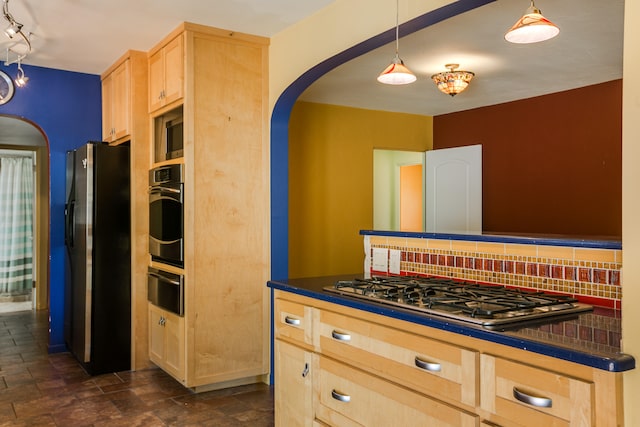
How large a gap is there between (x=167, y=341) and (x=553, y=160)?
3.86 meters

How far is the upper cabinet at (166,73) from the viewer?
3760 mm

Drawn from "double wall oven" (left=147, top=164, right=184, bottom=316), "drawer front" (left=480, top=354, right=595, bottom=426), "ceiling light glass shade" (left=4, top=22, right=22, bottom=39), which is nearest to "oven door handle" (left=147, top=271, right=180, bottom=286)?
"double wall oven" (left=147, top=164, right=184, bottom=316)

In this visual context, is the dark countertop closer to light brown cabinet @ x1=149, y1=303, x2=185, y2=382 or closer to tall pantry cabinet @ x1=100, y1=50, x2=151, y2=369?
light brown cabinet @ x1=149, y1=303, x2=185, y2=382

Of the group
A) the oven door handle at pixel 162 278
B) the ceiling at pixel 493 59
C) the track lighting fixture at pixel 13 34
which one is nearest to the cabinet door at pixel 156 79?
the track lighting fixture at pixel 13 34

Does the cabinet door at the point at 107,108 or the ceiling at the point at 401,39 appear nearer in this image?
the ceiling at the point at 401,39

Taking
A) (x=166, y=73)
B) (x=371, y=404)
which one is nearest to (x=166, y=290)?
(x=166, y=73)

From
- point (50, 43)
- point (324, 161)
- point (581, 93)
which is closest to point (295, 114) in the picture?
point (324, 161)

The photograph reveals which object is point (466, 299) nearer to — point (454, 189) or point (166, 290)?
point (166, 290)

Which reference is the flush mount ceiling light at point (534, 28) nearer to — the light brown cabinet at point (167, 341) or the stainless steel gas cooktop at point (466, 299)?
the stainless steel gas cooktop at point (466, 299)

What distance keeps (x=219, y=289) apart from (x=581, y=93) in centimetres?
368

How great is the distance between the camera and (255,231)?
396cm

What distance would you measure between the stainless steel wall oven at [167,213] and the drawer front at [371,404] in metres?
1.74

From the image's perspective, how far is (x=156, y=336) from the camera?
4.19 m

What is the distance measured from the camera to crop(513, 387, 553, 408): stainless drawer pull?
1506mm
